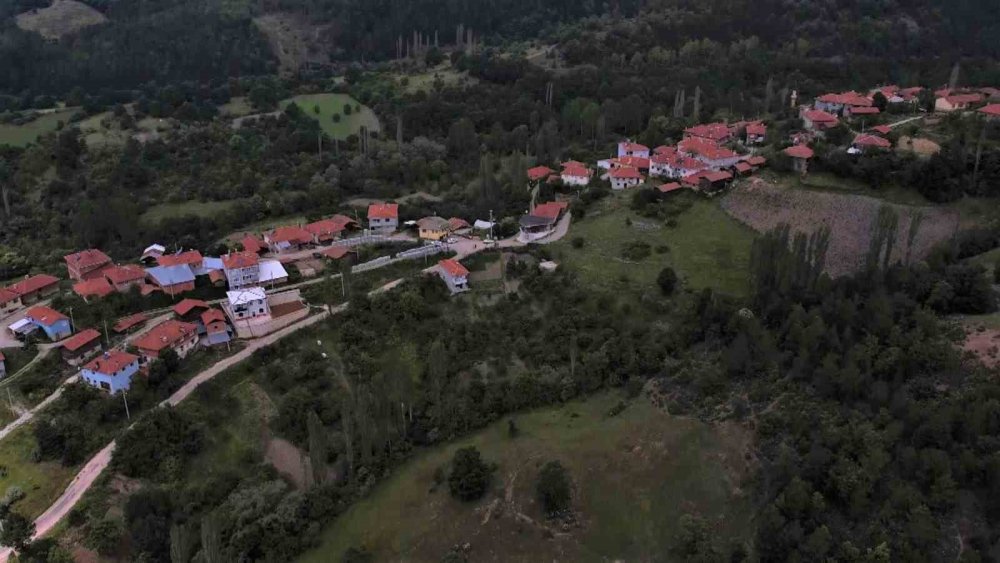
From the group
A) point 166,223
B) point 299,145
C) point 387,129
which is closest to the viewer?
point 166,223

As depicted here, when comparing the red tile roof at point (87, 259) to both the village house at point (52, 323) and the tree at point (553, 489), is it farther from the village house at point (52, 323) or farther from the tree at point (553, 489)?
the tree at point (553, 489)

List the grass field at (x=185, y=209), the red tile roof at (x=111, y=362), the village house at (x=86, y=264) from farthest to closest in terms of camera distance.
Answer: the grass field at (x=185, y=209)
the village house at (x=86, y=264)
the red tile roof at (x=111, y=362)

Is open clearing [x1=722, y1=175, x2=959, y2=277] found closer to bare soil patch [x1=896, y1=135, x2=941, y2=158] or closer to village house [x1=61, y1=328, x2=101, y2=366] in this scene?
bare soil patch [x1=896, y1=135, x2=941, y2=158]

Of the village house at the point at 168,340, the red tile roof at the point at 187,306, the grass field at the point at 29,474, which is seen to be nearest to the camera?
Result: the grass field at the point at 29,474

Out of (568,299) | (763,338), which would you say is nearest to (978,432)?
(763,338)

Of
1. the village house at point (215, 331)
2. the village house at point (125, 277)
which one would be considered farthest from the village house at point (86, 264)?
the village house at point (215, 331)

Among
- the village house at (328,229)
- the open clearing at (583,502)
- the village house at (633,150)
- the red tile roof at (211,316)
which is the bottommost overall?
the open clearing at (583,502)

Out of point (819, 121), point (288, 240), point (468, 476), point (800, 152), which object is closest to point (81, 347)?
point (288, 240)

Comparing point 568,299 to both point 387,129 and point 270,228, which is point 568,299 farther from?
point 387,129
